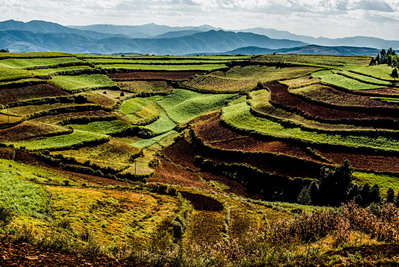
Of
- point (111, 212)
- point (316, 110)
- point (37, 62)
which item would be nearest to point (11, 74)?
point (37, 62)

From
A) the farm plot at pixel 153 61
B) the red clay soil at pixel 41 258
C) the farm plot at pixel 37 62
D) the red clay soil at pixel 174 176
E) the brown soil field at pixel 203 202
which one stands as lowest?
the red clay soil at pixel 174 176

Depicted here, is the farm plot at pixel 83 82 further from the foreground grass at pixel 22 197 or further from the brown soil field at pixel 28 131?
the foreground grass at pixel 22 197

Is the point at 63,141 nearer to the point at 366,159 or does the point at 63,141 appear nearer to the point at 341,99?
the point at 366,159

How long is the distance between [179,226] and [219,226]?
16.7 ft

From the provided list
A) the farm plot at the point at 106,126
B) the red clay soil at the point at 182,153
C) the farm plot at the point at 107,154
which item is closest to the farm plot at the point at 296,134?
the red clay soil at the point at 182,153

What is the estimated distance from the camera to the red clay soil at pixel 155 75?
140025 millimetres

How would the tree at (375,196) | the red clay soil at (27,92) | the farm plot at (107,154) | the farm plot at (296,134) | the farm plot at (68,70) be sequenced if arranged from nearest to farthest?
the tree at (375,196)
the farm plot at (107,154)
the farm plot at (296,134)
the red clay soil at (27,92)
the farm plot at (68,70)

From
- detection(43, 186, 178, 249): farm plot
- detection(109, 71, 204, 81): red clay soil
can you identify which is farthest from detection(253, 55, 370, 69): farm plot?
detection(43, 186, 178, 249): farm plot

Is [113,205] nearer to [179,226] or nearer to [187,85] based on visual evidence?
[179,226]

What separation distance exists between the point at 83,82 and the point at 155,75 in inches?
1265

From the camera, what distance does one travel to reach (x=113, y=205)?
39.4m

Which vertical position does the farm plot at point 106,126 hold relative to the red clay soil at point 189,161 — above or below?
above

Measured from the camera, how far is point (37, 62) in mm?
137625

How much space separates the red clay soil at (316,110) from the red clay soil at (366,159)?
13.7 meters
